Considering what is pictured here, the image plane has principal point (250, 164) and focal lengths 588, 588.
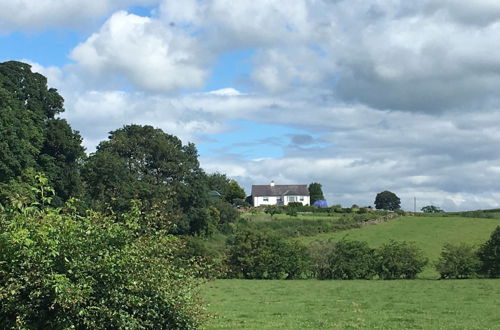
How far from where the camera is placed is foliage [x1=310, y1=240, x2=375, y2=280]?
5284 centimetres

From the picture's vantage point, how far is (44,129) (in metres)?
58.3

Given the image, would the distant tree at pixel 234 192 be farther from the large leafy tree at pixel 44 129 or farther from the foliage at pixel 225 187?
the large leafy tree at pixel 44 129

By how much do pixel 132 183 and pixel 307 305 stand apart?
147ft

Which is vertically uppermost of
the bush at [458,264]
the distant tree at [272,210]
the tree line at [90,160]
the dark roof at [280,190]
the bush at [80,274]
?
the dark roof at [280,190]

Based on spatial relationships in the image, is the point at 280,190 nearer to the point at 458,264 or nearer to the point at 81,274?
the point at 458,264

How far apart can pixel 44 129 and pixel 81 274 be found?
172ft

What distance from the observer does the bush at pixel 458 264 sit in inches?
1999

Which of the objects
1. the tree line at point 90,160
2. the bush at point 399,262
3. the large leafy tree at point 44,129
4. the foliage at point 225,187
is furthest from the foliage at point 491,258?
the foliage at point 225,187

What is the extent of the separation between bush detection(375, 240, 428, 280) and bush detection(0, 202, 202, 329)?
44631 millimetres

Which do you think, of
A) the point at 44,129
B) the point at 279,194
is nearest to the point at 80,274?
the point at 44,129

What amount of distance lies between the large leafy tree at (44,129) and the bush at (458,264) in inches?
1382

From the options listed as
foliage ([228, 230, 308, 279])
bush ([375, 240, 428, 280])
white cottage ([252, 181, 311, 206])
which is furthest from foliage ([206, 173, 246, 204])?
bush ([375, 240, 428, 280])

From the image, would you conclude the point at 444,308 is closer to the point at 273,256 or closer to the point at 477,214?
the point at 273,256

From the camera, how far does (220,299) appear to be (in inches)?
1233
